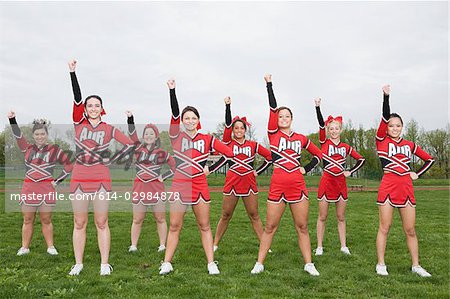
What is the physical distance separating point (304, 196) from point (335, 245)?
293 centimetres

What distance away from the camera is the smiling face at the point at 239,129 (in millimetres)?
7324

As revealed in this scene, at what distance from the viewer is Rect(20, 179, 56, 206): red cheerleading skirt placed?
7148 mm

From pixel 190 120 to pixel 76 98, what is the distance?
1.75 metres

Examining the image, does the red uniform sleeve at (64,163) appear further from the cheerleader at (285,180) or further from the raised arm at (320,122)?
the raised arm at (320,122)

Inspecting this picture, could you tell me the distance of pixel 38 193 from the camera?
7180 mm

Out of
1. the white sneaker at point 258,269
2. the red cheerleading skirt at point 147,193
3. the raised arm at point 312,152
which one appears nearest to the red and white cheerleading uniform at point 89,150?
the red cheerleading skirt at point 147,193

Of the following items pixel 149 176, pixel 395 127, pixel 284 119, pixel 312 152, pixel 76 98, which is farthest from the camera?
pixel 149 176

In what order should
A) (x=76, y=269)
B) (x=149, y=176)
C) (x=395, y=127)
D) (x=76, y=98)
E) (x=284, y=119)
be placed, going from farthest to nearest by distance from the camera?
(x=149, y=176), (x=395, y=127), (x=284, y=119), (x=76, y=269), (x=76, y=98)

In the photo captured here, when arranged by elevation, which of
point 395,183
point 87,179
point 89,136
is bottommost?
point 395,183

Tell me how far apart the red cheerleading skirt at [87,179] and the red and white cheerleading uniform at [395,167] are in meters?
4.41

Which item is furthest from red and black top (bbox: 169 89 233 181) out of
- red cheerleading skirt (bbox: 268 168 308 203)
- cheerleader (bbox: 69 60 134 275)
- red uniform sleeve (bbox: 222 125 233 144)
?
red uniform sleeve (bbox: 222 125 233 144)

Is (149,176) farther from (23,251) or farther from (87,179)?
(23,251)

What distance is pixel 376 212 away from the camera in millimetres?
15367

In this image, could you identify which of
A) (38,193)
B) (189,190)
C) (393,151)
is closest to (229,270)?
(189,190)
